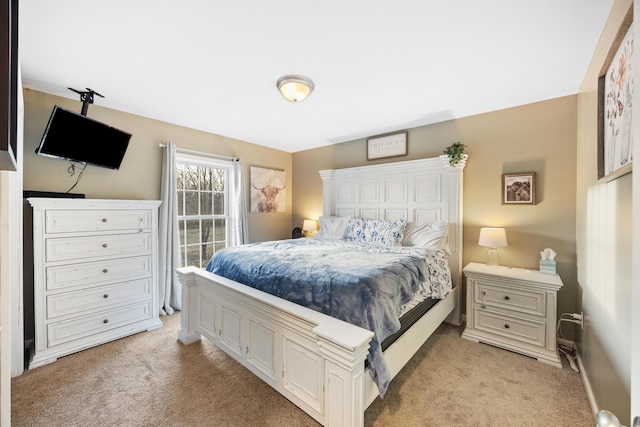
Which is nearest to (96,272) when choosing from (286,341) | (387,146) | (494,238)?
(286,341)

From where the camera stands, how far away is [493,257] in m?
2.93

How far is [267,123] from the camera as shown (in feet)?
11.3

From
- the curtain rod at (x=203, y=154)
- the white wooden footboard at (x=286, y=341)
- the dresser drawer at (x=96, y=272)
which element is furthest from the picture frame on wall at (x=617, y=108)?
the curtain rod at (x=203, y=154)

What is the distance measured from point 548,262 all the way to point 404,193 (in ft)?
5.48

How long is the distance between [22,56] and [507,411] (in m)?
4.30

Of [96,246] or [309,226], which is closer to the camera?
[96,246]

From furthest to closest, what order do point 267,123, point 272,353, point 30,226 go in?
point 267,123, point 30,226, point 272,353

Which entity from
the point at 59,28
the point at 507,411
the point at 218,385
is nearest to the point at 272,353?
the point at 218,385

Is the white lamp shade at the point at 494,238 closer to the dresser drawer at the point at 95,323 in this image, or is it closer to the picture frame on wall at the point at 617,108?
the picture frame on wall at the point at 617,108

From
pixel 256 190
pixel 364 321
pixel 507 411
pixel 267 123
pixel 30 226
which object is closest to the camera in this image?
pixel 364 321

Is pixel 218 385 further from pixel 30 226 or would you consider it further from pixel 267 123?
pixel 267 123

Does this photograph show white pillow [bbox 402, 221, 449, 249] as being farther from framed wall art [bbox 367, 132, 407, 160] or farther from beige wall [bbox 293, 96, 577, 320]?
framed wall art [bbox 367, 132, 407, 160]

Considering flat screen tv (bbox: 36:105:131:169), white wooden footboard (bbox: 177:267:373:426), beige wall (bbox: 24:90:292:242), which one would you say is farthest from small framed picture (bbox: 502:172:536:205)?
flat screen tv (bbox: 36:105:131:169)

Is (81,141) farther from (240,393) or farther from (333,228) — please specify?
(333,228)
